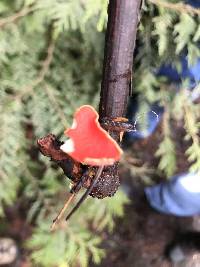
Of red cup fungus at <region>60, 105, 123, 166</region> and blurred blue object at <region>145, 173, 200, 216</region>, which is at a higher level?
red cup fungus at <region>60, 105, 123, 166</region>

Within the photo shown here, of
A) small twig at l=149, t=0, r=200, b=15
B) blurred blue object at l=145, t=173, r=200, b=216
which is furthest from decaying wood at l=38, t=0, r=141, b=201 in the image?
blurred blue object at l=145, t=173, r=200, b=216

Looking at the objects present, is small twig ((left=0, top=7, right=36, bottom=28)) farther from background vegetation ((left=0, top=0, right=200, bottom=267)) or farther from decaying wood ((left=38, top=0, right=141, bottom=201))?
decaying wood ((left=38, top=0, right=141, bottom=201))

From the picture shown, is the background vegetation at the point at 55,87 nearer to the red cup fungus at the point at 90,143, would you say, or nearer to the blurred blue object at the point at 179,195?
the blurred blue object at the point at 179,195

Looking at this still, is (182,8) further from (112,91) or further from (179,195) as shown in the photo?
(179,195)

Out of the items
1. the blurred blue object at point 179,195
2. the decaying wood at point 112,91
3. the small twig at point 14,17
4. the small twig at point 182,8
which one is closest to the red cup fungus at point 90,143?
the decaying wood at point 112,91

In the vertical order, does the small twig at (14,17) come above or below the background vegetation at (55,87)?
above

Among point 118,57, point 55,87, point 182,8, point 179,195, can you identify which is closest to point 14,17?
point 55,87
